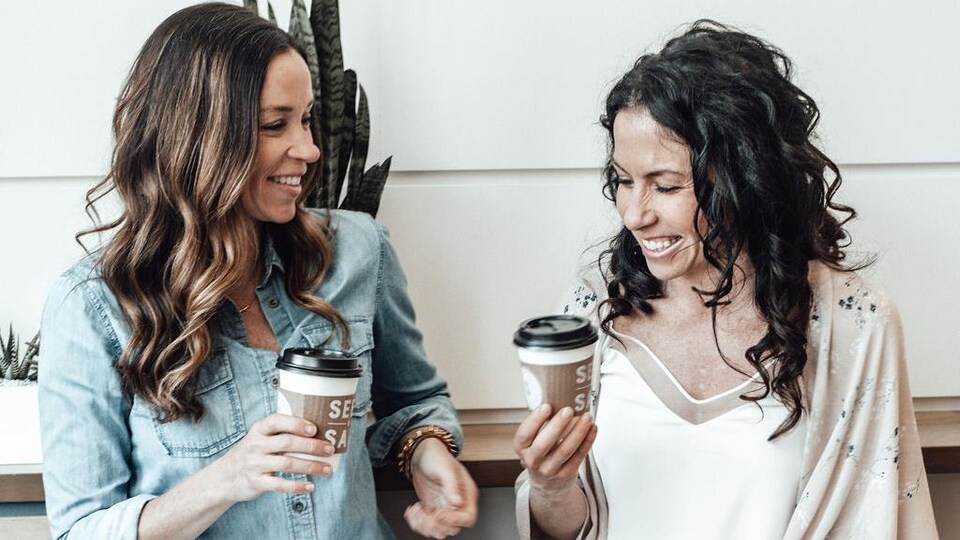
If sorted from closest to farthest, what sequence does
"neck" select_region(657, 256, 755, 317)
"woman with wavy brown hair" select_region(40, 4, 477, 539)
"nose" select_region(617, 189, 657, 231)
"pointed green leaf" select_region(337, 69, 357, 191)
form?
"woman with wavy brown hair" select_region(40, 4, 477, 539) → "nose" select_region(617, 189, 657, 231) → "neck" select_region(657, 256, 755, 317) → "pointed green leaf" select_region(337, 69, 357, 191)

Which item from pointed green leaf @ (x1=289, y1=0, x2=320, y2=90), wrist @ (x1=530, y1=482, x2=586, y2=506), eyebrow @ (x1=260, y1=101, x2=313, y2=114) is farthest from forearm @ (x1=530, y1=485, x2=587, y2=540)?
pointed green leaf @ (x1=289, y1=0, x2=320, y2=90)

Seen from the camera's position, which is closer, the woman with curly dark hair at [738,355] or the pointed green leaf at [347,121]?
the woman with curly dark hair at [738,355]

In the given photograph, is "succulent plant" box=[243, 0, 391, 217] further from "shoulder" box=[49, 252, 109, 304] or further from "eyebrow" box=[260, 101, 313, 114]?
"shoulder" box=[49, 252, 109, 304]

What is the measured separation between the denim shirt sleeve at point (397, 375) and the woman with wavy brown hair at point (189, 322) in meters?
0.16

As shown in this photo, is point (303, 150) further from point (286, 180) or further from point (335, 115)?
point (335, 115)

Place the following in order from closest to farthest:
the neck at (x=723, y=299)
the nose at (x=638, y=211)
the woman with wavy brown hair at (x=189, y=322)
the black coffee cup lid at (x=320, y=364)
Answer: the black coffee cup lid at (x=320, y=364)
the woman with wavy brown hair at (x=189, y=322)
the nose at (x=638, y=211)
the neck at (x=723, y=299)

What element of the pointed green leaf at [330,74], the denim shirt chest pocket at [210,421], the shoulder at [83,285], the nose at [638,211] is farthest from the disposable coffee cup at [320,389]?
the pointed green leaf at [330,74]

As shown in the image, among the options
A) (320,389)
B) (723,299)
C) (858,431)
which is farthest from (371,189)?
(858,431)

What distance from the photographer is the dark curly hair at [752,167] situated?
1.61 m

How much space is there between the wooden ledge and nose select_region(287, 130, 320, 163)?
0.61 meters

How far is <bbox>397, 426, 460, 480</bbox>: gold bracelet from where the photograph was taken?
1.75 metres

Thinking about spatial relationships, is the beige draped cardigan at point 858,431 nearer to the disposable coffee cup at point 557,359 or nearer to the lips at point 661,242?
the lips at point 661,242

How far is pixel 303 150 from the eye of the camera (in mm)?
1558

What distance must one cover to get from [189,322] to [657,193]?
0.75m
